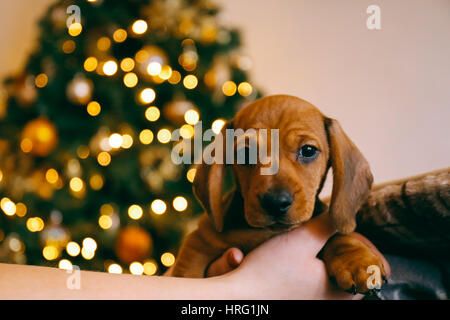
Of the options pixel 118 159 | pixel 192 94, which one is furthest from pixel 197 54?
pixel 118 159

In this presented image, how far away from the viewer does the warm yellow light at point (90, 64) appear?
2.29m

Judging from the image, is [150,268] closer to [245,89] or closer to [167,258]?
[167,258]

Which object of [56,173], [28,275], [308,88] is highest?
[308,88]

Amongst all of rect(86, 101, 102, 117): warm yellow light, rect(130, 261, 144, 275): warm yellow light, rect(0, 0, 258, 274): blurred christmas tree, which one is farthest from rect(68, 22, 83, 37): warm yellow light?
rect(130, 261, 144, 275): warm yellow light

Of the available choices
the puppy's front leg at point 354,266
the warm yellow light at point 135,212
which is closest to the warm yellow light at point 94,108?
the warm yellow light at point 135,212

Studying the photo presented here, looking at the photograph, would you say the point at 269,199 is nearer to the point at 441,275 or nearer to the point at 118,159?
the point at 441,275

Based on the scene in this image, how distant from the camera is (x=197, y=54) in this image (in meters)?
2.32

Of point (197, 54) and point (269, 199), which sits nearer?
point (269, 199)

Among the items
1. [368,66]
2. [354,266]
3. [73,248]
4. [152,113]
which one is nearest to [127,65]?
[152,113]

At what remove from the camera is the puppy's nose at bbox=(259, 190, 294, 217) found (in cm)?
87

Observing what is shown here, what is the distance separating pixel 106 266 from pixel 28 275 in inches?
63.9

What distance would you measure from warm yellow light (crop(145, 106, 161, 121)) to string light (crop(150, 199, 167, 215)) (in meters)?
0.51

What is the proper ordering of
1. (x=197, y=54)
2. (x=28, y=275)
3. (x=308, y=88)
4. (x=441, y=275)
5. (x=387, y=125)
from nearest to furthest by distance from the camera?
(x=28, y=275), (x=441, y=275), (x=387, y=125), (x=308, y=88), (x=197, y=54)

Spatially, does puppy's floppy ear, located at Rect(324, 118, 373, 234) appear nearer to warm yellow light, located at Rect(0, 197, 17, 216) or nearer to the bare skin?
the bare skin
